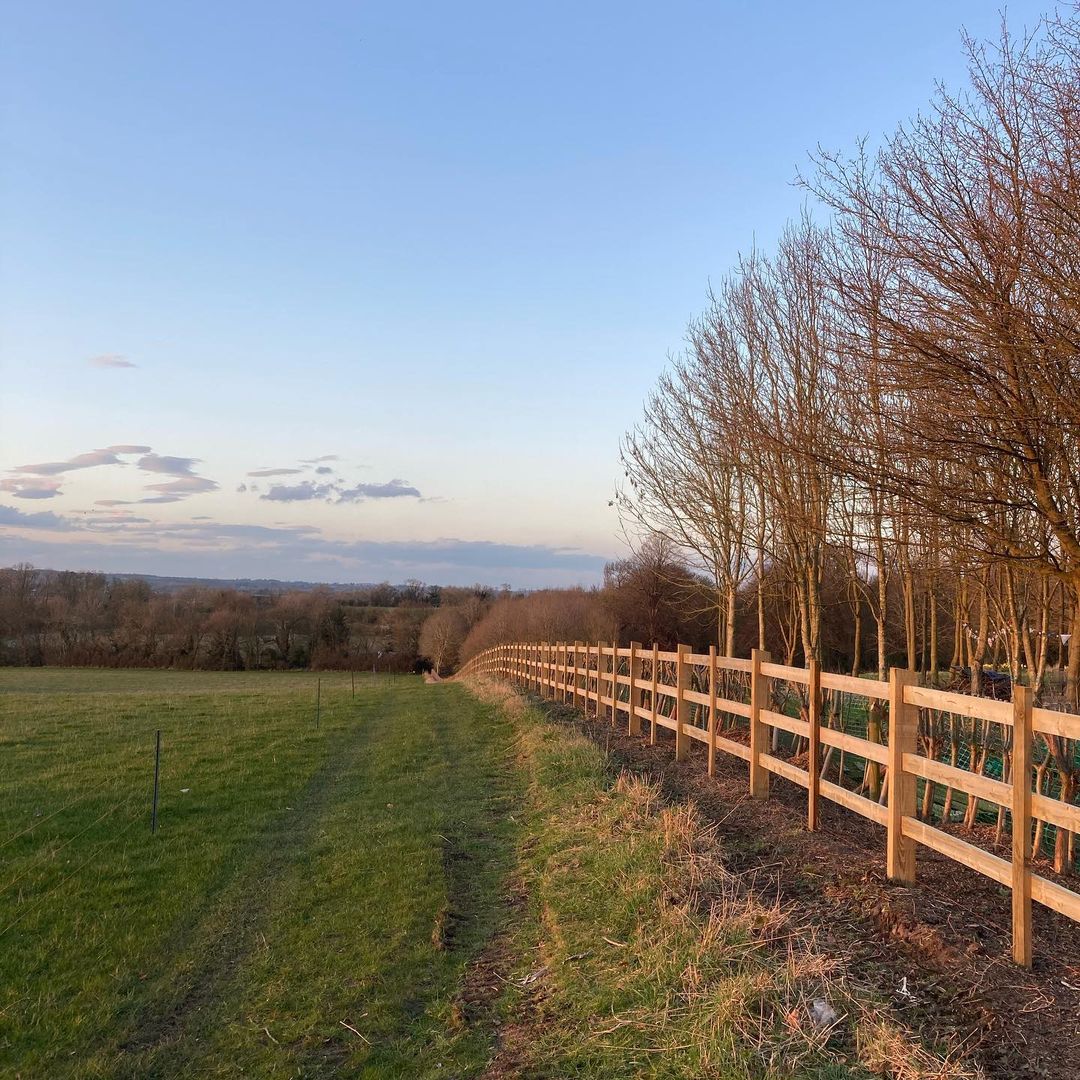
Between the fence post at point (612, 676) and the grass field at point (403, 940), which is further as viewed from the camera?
the fence post at point (612, 676)

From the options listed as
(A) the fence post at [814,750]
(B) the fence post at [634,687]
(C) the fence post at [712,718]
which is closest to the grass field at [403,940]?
(A) the fence post at [814,750]

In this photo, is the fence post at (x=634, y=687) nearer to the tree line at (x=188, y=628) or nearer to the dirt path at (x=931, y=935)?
the dirt path at (x=931, y=935)

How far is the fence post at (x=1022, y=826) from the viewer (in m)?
4.28

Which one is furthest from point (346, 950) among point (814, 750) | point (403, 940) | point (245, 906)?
point (814, 750)

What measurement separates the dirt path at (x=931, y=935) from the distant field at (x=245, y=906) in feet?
6.58

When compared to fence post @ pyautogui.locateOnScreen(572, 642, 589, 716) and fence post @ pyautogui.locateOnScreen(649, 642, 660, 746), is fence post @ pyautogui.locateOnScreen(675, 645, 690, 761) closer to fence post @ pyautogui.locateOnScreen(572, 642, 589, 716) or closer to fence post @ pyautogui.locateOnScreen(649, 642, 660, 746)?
fence post @ pyautogui.locateOnScreen(649, 642, 660, 746)

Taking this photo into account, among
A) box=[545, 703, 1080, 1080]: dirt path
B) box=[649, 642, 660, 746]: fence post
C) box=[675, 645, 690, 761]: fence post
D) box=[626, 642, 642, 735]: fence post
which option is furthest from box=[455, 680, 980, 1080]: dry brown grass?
box=[626, 642, 642, 735]: fence post

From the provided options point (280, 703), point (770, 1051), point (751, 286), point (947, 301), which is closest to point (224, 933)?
point (770, 1051)

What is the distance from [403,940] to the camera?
5645mm

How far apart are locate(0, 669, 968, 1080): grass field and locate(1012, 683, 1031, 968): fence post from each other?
1.11 meters

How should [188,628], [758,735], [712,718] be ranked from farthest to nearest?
[188,628], [712,718], [758,735]

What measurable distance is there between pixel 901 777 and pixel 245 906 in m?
4.82

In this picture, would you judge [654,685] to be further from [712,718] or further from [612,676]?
[712,718]

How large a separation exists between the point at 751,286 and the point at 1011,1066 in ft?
33.5
